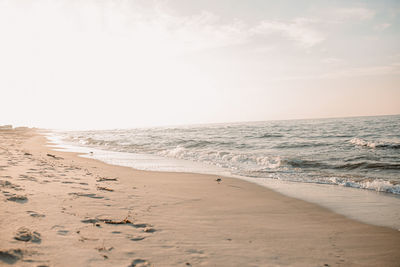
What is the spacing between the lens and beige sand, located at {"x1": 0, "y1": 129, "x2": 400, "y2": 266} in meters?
2.61

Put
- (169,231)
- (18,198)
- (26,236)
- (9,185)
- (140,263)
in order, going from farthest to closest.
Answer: (9,185) < (18,198) < (169,231) < (26,236) < (140,263)

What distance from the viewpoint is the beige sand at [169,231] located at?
103 inches

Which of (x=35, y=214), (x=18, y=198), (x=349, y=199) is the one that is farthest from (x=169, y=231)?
(x=349, y=199)

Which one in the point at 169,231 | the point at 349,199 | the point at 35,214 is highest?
the point at 35,214

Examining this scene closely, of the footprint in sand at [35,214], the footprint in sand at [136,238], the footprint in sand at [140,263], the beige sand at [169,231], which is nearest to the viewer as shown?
the footprint in sand at [140,263]

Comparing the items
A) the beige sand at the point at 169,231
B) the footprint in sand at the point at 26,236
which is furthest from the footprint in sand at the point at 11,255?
the footprint in sand at the point at 26,236

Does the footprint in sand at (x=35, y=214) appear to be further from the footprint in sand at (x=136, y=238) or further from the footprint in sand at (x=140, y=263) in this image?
the footprint in sand at (x=140, y=263)

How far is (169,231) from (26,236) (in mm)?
1708

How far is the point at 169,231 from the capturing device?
3422 mm

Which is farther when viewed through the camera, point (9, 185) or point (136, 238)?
point (9, 185)

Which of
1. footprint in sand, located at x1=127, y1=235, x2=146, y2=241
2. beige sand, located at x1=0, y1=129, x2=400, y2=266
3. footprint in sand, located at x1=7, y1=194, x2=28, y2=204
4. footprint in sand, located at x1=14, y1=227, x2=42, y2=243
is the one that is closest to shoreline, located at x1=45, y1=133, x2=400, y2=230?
beige sand, located at x1=0, y1=129, x2=400, y2=266

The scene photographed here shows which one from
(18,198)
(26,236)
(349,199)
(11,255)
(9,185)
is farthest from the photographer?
(349,199)

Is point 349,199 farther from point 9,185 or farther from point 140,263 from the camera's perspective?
point 9,185

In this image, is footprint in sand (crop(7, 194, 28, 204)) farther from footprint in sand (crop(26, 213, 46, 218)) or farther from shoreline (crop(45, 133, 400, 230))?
shoreline (crop(45, 133, 400, 230))
